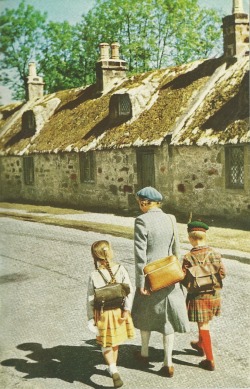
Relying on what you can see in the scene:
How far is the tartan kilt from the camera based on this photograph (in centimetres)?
418

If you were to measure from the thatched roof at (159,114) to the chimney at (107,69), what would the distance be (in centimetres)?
52

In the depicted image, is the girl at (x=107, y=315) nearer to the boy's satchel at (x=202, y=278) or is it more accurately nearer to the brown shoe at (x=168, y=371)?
the brown shoe at (x=168, y=371)

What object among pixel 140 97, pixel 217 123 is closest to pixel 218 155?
pixel 217 123

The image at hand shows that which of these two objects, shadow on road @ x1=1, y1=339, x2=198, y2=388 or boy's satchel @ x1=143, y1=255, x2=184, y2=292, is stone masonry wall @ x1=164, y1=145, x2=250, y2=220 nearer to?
shadow on road @ x1=1, y1=339, x2=198, y2=388

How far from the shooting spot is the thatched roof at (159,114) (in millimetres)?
11422

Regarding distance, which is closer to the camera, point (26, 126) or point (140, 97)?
point (140, 97)

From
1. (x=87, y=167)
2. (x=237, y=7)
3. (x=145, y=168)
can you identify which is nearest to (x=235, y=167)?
(x=145, y=168)

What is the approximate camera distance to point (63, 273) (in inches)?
293

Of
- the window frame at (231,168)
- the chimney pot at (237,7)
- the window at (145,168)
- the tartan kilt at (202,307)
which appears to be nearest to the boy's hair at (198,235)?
the tartan kilt at (202,307)

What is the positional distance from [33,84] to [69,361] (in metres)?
19.7

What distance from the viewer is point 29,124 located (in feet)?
64.6

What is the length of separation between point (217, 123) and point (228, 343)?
775 cm

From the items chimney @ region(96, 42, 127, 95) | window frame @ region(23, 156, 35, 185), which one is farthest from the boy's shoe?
window frame @ region(23, 156, 35, 185)

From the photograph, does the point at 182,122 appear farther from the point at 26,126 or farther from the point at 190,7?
the point at 190,7
